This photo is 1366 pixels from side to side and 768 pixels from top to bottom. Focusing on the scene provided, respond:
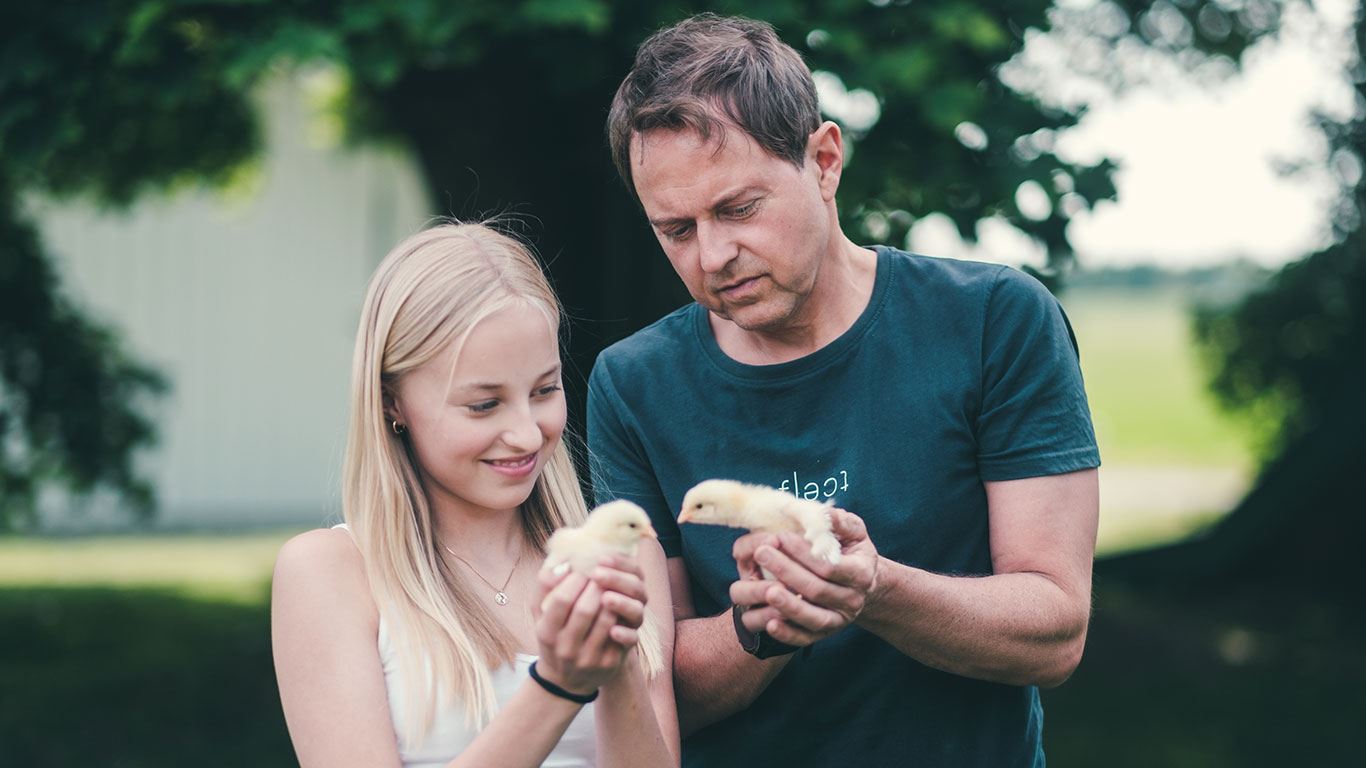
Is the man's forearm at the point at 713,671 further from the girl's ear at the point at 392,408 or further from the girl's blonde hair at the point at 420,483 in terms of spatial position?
the girl's ear at the point at 392,408

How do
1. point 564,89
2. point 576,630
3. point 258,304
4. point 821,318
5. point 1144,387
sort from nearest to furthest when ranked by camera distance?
point 576,630 < point 821,318 < point 564,89 < point 258,304 < point 1144,387

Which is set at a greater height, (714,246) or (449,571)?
(714,246)

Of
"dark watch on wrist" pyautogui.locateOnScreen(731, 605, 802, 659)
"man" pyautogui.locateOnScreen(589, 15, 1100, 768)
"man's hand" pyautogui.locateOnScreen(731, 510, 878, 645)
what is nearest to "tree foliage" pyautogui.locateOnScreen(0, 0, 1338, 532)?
"man" pyautogui.locateOnScreen(589, 15, 1100, 768)

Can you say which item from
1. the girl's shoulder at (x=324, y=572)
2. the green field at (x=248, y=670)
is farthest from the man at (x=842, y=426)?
the green field at (x=248, y=670)

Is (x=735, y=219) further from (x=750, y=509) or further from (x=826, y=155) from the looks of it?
(x=750, y=509)

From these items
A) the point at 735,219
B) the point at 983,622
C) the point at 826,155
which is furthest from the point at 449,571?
the point at 826,155

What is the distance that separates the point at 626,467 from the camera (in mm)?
3211

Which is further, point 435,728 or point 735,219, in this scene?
point 735,219

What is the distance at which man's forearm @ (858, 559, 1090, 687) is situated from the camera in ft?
8.75

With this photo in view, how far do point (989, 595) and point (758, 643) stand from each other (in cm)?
48

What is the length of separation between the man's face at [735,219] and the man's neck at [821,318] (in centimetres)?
8

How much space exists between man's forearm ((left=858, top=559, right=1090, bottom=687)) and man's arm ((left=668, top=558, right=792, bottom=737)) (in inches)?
11.4

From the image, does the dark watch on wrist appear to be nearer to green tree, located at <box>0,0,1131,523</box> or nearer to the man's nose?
the man's nose

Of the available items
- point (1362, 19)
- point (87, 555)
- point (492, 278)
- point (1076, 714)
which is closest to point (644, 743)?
point (492, 278)
